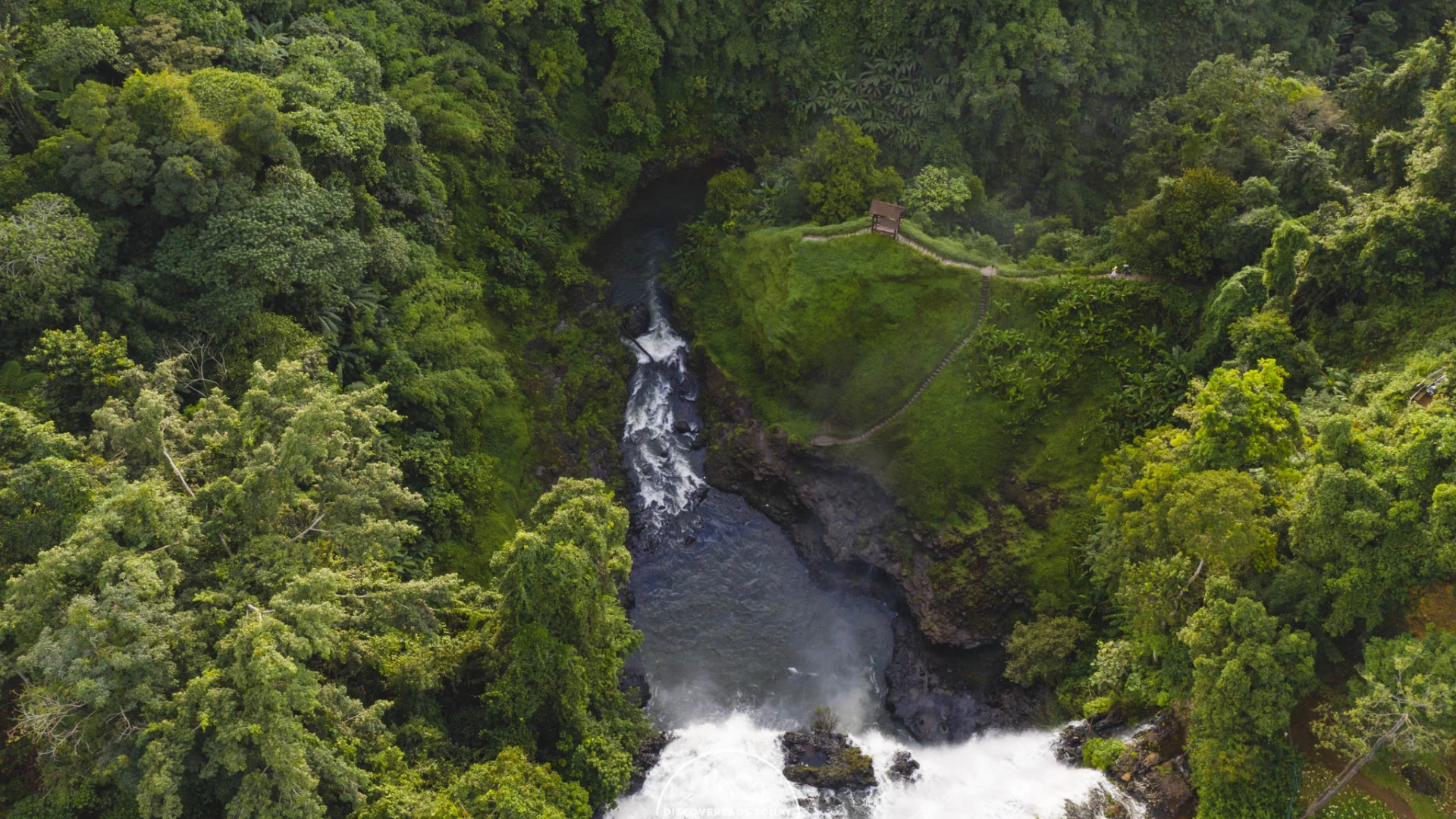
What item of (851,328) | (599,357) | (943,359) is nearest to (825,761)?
(943,359)

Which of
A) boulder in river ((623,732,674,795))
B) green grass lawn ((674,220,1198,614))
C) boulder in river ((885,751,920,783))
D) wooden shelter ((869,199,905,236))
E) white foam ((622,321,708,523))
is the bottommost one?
boulder in river ((623,732,674,795))

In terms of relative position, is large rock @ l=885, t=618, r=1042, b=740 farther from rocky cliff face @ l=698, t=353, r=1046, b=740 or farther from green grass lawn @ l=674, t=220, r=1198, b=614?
green grass lawn @ l=674, t=220, r=1198, b=614

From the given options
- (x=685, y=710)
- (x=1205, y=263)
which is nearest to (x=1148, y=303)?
(x=1205, y=263)

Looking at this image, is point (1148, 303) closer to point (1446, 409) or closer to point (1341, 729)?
point (1446, 409)

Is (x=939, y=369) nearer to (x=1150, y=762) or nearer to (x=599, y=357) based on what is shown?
(x=599, y=357)

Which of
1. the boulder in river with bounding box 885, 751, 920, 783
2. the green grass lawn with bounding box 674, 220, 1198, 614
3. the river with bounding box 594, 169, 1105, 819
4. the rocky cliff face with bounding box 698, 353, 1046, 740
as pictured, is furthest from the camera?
the green grass lawn with bounding box 674, 220, 1198, 614

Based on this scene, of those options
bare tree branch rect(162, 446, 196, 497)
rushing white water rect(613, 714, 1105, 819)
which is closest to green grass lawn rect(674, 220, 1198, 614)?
rushing white water rect(613, 714, 1105, 819)

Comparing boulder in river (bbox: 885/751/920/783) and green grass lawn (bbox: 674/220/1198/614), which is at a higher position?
green grass lawn (bbox: 674/220/1198/614)

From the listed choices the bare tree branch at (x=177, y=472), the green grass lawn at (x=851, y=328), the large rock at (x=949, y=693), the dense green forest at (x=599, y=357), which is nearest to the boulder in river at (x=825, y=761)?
the large rock at (x=949, y=693)
